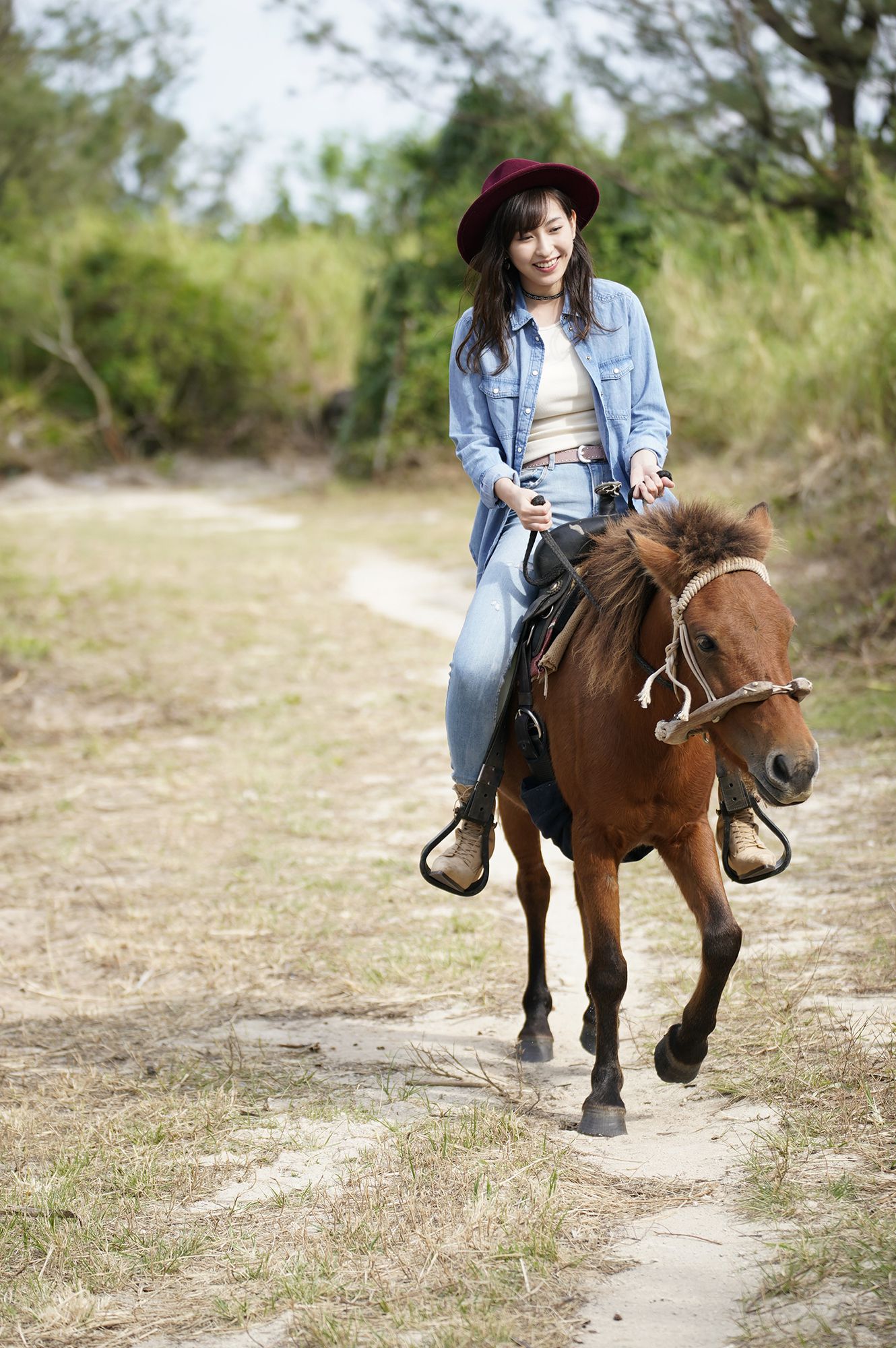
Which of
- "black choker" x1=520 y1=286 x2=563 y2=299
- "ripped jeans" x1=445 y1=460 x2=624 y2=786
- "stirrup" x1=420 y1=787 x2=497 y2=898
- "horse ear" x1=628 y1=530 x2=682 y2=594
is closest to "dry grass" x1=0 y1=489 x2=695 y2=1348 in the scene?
"stirrup" x1=420 y1=787 x2=497 y2=898

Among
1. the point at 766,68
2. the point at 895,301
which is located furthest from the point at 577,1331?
the point at 766,68

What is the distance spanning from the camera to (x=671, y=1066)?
3289 millimetres

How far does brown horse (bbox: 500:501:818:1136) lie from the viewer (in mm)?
2785

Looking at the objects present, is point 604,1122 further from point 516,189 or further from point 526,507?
point 516,189

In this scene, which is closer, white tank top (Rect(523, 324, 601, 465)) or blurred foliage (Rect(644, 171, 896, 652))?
white tank top (Rect(523, 324, 601, 465))

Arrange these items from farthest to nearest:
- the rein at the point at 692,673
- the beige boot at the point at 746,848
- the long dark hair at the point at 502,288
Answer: the long dark hair at the point at 502,288
the beige boot at the point at 746,848
the rein at the point at 692,673

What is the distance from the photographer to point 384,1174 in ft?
10.1

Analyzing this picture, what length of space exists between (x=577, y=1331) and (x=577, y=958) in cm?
228

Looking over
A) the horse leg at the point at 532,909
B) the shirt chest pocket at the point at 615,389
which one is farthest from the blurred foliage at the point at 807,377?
the shirt chest pocket at the point at 615,389

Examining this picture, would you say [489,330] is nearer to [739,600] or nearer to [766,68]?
[739,600]

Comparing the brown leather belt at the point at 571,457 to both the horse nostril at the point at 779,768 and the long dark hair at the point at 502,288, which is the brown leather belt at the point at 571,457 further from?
the horse nostril at the point at 779,768

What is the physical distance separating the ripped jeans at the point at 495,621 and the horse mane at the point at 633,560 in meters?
0.25

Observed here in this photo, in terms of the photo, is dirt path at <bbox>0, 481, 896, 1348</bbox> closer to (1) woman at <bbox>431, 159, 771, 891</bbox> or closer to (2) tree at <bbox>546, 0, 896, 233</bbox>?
(1) woman at <bbox>431, 159, 771, 891</bbox>

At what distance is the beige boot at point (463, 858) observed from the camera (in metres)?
3.73
